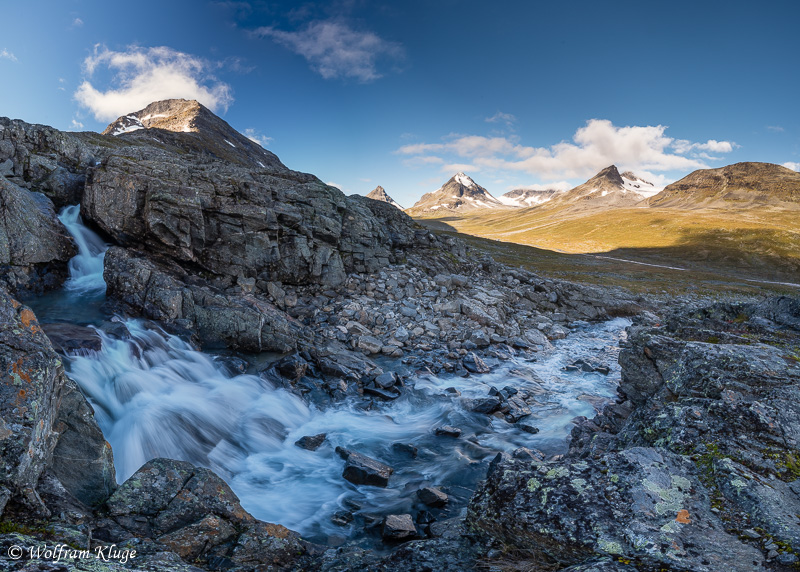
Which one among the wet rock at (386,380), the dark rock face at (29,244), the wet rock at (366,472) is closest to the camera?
the wet rock at (366,472)

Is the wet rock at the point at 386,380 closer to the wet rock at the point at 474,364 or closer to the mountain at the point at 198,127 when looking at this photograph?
the wet rock at the point at 474,364

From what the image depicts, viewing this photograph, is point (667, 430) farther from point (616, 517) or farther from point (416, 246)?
point (416, 246)

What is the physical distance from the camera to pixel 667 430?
7109 mm

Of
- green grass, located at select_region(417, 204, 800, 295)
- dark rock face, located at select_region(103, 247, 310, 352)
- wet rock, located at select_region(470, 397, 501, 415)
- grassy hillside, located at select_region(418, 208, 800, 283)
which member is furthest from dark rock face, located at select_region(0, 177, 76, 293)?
grassy hillside, located at select_region(418, 208, 800, 283)

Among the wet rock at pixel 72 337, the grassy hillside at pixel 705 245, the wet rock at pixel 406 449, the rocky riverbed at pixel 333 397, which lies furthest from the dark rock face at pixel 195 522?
the grassy hillside at pixel 705 245

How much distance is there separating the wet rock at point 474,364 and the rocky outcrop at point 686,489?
52.6ft

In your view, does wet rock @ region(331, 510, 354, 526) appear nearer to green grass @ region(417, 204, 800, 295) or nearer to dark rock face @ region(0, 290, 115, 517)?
dark rock face @ region(0, 290, 115, 517)

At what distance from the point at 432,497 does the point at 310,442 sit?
6159 millimetres

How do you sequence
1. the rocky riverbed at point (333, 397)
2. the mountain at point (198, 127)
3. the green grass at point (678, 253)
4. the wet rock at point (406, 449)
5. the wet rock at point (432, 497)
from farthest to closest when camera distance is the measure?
the mountain at point (198, 127), the green grass at point (678, 253), the wet rock at point (406, 449), the wet rock at point (432, 497), the rocky riverbed at point (333, 397)

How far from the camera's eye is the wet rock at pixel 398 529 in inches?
400

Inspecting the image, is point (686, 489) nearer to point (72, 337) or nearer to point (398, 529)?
point (398, 529)

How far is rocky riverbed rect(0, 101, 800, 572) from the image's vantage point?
5578 millimetres

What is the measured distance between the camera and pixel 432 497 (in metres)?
12.2

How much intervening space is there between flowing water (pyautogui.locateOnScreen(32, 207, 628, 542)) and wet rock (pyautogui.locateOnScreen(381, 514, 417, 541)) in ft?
4.10
